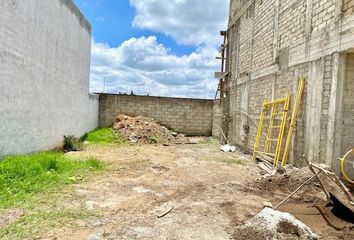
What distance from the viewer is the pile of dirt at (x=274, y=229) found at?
355 centimetres

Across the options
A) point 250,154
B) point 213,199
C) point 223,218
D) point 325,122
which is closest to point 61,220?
point 223,218

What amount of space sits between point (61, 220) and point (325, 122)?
517cm

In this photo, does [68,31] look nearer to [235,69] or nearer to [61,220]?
[235,69]

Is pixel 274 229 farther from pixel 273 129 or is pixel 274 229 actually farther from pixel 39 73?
pixel 39 73

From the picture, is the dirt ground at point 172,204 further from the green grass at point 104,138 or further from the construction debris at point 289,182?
the green grass at point 104,138

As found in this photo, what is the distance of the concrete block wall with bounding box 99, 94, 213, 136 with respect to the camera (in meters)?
17.8

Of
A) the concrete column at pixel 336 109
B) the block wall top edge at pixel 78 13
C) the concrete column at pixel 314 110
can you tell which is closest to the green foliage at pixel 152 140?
the block wall top edge at pixel 78 13

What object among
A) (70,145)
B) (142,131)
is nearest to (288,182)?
(70,145)

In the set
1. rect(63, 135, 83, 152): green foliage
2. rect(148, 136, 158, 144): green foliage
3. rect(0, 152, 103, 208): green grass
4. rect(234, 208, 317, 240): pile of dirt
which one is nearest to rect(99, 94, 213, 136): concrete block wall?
rect(148, 136, 158, 144): green foliage

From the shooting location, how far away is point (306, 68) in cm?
739

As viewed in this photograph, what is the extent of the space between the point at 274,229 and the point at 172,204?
178cm

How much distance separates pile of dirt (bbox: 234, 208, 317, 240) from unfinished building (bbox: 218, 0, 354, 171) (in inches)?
119

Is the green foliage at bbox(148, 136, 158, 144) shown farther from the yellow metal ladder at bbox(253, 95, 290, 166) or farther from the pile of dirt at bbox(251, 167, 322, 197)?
the pile of dirt at bbox(251, 167, 322, 197)

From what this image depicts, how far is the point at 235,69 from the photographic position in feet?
44.7
